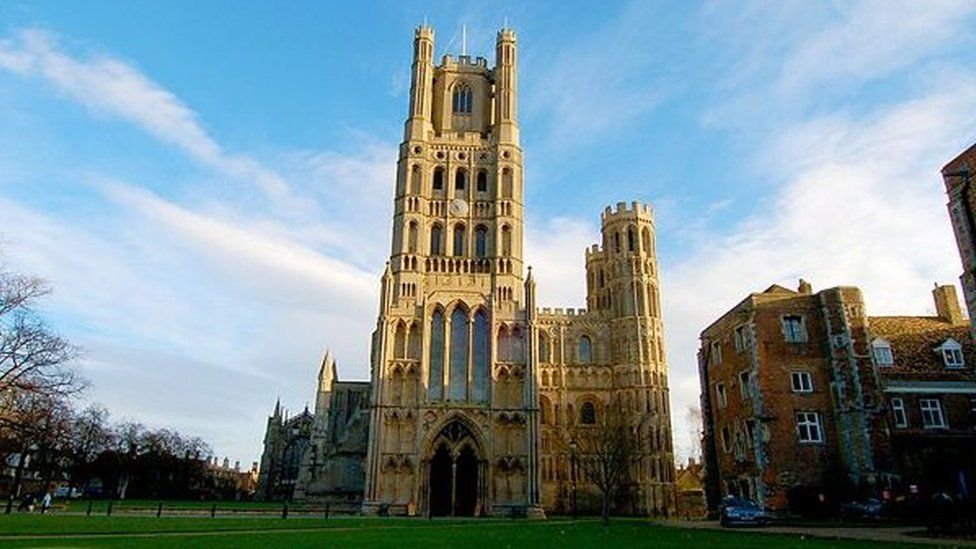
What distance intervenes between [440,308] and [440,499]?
14.2 meters

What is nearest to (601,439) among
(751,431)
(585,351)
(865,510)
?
(585,351)

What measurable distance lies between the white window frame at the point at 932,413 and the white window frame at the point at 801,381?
5299 millimetres

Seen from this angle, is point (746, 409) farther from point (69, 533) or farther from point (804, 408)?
point (69, 533)

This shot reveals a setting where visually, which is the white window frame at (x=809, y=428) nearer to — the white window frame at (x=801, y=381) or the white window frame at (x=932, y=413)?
the white window frame at (x=801, y=381)

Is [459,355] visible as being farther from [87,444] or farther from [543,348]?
[87,444]

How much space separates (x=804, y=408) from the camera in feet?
113

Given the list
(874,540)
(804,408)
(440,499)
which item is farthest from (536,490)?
(874,540)

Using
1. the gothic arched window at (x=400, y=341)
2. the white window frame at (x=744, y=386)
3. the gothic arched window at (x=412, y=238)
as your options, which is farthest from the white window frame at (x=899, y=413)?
the gothic arched window at (x=412, y=238)

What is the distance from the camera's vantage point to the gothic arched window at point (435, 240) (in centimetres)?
5462

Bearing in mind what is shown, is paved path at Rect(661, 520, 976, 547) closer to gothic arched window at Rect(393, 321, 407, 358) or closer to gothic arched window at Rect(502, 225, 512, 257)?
gothic arched window at Rect(393, 321, 407, 358)

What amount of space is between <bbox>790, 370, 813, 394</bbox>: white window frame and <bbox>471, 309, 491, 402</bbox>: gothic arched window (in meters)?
21.8

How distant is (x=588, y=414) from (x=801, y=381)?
3265 cm

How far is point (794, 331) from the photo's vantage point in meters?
36.0

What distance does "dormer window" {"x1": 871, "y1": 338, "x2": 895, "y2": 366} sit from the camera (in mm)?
35469
